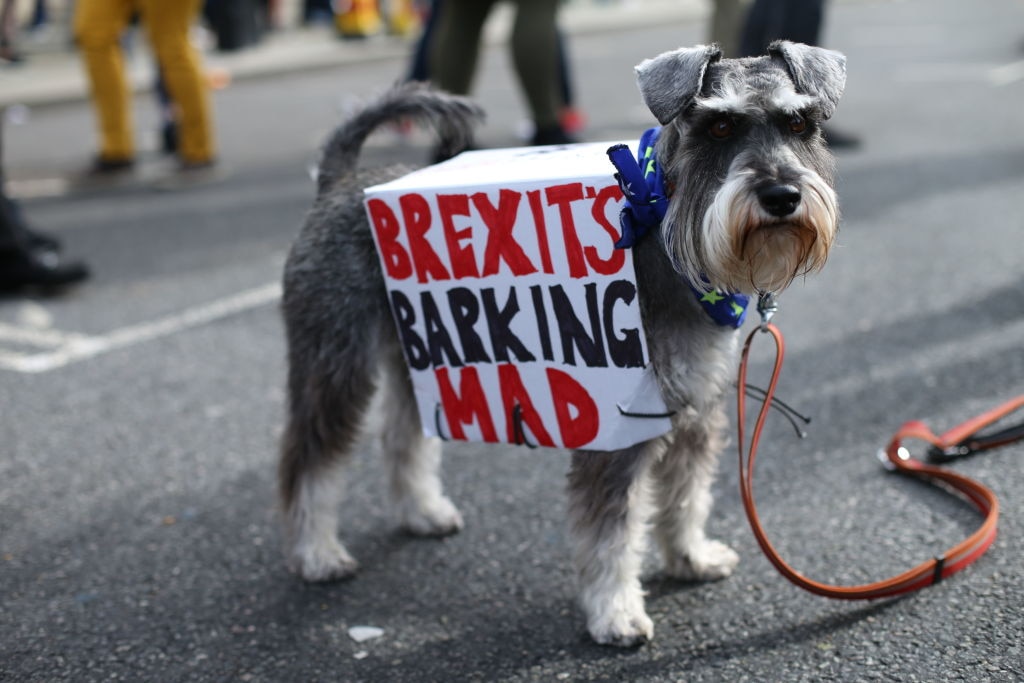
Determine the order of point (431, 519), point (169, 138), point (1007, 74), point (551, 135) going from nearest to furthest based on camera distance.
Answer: point (431, 519), point (551, 135), point (169, 138), point (1007, 74)

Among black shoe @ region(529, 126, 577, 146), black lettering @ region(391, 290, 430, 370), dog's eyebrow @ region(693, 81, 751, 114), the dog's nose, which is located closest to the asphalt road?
black lettering @ region(391, 290, 430, 370)

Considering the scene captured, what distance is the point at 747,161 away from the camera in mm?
2488

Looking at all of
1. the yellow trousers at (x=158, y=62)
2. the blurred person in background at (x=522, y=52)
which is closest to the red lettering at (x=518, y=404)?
the blurred person in background at (x=522, y=52)

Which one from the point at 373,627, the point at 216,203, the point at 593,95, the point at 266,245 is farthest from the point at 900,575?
the point at 593,95

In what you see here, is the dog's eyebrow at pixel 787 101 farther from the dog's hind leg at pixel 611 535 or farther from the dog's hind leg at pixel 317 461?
the dog's hind leg at pixel 317 461

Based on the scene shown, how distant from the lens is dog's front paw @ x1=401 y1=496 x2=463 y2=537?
11.8ft

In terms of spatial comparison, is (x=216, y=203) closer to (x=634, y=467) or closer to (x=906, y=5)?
(x=634, y=467)

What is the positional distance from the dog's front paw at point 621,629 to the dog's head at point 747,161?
0.94 meters

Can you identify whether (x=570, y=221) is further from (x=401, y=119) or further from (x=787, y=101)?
(x=401, y=119)

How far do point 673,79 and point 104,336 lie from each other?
3788 millimetres

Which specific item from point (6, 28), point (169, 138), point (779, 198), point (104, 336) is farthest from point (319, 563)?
point (169, 138)

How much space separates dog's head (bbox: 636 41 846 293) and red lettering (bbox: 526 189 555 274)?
1.10 feet

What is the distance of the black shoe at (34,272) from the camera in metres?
5.92

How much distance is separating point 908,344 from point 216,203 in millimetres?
5016
